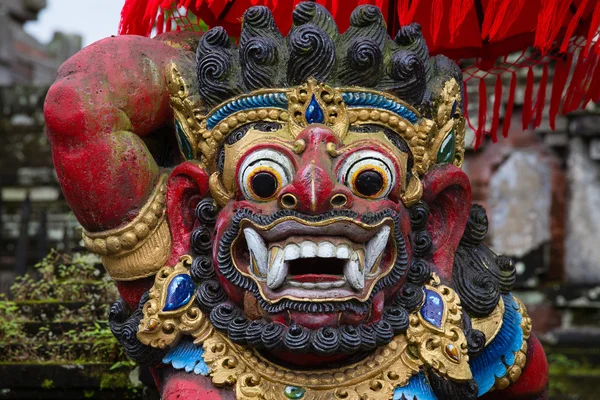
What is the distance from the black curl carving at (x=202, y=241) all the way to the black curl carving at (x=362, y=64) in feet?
2.22

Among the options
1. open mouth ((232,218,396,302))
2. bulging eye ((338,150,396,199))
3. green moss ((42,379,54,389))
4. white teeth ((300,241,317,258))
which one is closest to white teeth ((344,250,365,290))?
open mouth ((232,218,396,302))

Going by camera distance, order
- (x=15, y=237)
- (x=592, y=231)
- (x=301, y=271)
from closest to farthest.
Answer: (x=301, y=271) < (x=592, y=231) < (x=15, y=237)

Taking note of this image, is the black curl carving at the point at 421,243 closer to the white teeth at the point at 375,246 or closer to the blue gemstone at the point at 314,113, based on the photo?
the white teeth at the point at 375,246

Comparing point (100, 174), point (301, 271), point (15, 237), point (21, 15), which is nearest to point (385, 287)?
point (301, 271)

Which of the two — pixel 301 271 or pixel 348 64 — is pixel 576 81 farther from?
pixel 301 271

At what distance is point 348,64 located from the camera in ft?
10.4

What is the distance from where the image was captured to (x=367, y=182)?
3.10 meters

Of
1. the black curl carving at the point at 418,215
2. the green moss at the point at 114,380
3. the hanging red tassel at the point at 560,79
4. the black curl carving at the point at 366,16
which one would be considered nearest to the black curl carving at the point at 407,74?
the black curl carving at the point at 366,16

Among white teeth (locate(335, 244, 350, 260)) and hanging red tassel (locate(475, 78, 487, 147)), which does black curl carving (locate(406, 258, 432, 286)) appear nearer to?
white teeth (locate(335, 244, 350, 260))

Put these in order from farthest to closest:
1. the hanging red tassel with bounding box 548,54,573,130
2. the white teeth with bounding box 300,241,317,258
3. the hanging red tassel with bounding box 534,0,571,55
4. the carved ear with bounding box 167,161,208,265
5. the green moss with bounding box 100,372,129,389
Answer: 1. the green moss with bounding box 100,372,129,389
2. the hanging red tassel with bounding box 548,54,573,130
3. the hanging red tassel with bounding box 534,0,571,55
4. the carved ear with bounding box 167,161,208,265
5. the white teeth with bounding box 300,241,317,258

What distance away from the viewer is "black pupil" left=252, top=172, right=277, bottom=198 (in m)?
3.09

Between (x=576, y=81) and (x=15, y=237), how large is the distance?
6.09 meters

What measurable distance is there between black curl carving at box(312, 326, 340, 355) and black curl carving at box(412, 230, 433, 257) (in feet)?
1.53

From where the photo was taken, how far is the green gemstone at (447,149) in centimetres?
335
